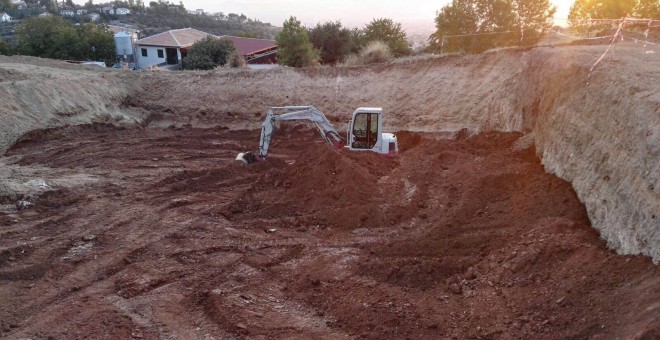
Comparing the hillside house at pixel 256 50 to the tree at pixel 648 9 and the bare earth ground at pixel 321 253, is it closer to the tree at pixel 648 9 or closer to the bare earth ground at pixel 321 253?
the tree at pixel 648 9

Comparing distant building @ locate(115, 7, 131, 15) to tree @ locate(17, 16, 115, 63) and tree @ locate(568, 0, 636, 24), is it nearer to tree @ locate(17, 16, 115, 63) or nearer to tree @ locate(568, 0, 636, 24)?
tree @ locate(17, 16, 115, 63)

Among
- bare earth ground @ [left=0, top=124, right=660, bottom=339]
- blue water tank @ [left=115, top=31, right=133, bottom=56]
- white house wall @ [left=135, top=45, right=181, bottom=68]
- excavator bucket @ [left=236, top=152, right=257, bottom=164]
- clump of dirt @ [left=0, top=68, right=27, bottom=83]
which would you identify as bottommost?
bare earth ground @ [left=0, top=124, right=660, bottom=339]

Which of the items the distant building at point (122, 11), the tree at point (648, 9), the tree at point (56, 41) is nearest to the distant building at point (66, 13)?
the distant building at point (122, 11)

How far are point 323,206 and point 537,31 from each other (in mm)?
20811

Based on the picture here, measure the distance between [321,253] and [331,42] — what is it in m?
29.1

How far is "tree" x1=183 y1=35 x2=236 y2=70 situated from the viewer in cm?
3981

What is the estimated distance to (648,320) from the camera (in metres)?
5.65

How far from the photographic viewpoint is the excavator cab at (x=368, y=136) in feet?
51.3

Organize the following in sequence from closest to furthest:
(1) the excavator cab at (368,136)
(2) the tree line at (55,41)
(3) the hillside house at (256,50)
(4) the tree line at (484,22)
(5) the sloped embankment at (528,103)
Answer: (5) the sloped embankment at (528,103), (1) the excavator cab at (368,136), (4) the tree line at (484,22), (3) the hillside house at (256,50), (2) the tree line at (55,41)

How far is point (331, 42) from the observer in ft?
122

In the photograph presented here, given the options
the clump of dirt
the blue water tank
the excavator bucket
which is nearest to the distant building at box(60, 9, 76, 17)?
the blue water tank

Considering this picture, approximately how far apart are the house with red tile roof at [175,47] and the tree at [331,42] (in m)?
10.5

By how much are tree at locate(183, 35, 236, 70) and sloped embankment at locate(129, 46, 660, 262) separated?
13.2 metres

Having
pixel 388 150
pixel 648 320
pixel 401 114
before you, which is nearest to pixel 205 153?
pixel 388 150
